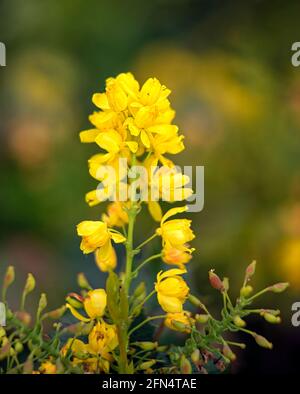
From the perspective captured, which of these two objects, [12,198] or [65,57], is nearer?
[12,198]

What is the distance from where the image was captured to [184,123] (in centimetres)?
143

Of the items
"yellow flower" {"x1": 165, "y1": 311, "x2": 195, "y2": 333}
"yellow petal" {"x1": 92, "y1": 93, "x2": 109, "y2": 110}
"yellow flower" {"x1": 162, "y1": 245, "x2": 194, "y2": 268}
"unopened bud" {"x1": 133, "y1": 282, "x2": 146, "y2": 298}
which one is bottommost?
"yellow flower" {"x1": 165, "y1": 311, "x2": 195, "y2": 333}

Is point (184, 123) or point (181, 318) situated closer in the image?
point (181, 318)

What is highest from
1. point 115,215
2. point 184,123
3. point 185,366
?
point 184,123

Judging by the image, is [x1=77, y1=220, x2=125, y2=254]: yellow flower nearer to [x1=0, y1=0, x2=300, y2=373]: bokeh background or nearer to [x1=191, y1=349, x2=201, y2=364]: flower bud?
[x1=191, y1=349, x2=201, y2=364]: flower bud

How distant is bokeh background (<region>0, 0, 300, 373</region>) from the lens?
1.23m

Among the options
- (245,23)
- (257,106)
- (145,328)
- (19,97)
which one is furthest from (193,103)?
(145,328)

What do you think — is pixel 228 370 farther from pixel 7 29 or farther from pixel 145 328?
pixel 7 29

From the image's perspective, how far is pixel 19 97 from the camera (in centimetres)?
162

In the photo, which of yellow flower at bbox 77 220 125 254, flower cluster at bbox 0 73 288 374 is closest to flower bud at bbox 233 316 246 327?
flower cluster at bbox 0 73 288 374

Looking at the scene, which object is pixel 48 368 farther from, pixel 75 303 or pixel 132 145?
pixel 132 145

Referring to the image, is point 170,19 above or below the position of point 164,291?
above

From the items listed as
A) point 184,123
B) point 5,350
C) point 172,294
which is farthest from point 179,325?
point 184,123

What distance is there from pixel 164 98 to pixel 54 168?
90 cm
